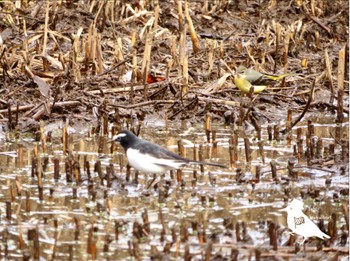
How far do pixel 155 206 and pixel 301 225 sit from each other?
134cm

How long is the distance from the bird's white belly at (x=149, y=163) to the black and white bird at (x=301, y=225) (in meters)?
1.25

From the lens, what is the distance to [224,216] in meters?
7.64

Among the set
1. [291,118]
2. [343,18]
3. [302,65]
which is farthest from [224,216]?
[343,18]

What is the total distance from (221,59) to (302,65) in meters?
1.18

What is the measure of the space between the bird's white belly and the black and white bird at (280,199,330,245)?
1.25 meters

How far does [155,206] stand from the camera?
7.84 m

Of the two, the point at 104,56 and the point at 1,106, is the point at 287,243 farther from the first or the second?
the point at 104,56

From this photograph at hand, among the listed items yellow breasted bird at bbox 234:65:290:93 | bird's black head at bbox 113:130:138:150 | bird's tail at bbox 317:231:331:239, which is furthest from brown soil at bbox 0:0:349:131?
bird's tail at bbox 317:231:331:239

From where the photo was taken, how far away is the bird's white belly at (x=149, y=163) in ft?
26.7

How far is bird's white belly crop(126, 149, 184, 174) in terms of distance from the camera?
815 cm

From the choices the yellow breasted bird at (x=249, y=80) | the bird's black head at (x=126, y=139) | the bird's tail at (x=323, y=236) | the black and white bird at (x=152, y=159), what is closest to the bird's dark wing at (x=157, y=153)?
the black and white bird at (x=152, y=159)

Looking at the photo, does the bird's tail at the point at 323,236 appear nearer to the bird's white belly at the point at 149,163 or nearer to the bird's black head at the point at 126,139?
the bird's white belly at the point at 149,163

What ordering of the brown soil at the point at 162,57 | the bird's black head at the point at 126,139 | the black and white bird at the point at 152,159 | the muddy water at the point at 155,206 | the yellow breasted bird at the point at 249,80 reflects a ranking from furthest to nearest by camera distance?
the yellow breasted bird at the point at 249,80 → the brown soil at the point at 162,57 → the bird's black head at the point at 126,139 → the black and white bird at the point at 152,159 → the muddy water at the point at 155,206

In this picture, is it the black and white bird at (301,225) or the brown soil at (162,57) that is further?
the brown soil at (162,57)
